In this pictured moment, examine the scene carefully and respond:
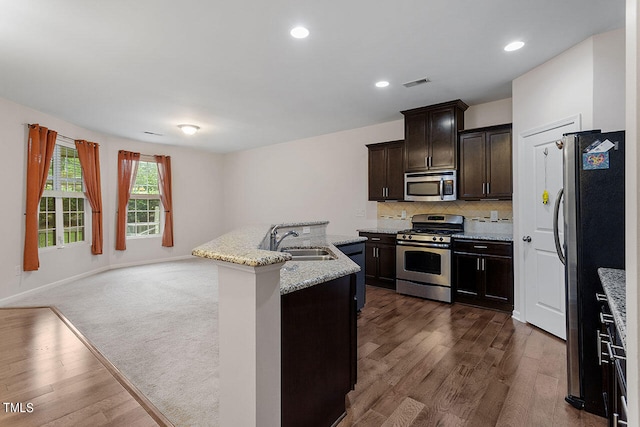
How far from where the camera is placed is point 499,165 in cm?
383

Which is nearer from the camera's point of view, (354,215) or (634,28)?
(634,28)

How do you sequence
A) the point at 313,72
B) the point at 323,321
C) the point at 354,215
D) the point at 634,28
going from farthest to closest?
1. the point at 354,215
2. the point at 313,72
3. the point at 323,321
4. the point at 634,28

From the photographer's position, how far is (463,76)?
3.40 metres

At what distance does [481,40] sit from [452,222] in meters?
2.44

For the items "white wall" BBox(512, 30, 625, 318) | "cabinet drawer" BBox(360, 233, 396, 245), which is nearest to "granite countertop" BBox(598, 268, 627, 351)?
"white wall" BBox(512, 30, 625, 318)

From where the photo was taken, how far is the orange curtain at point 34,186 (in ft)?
14.3

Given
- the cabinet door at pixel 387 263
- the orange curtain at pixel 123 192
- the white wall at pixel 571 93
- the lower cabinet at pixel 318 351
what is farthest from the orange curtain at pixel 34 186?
the white wall at pixel 571 93

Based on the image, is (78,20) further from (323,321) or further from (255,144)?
(255,144)

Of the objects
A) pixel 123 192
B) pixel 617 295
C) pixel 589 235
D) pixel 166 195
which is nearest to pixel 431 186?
pixel 589 235

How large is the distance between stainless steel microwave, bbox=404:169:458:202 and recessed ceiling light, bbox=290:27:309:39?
259cm

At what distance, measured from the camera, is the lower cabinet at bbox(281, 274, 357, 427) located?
143cm

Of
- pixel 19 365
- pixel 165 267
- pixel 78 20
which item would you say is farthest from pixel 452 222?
pixel 165 267

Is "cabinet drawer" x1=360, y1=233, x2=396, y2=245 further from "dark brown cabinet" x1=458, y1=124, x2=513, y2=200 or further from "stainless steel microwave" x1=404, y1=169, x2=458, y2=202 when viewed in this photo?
"dark brown cabinet" x1=458, y1=124, x2=513, y2=200

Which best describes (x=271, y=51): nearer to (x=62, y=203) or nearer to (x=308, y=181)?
(x=308, y=181)
